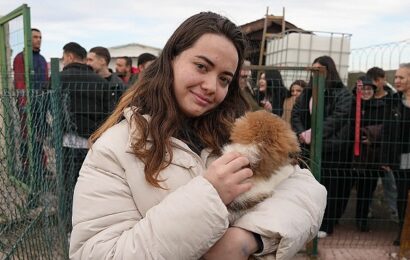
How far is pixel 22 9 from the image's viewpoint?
16.6 ft

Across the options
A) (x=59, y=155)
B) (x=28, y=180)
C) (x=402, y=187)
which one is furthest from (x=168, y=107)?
(x=402, y=187)

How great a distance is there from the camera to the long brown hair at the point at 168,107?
141cm

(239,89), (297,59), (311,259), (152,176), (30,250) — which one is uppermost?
(297,59)

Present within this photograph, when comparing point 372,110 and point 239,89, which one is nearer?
point 239,89

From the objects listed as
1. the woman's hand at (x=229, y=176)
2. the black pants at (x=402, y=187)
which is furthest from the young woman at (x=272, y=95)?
the woman's hand at (x=229, y=176)

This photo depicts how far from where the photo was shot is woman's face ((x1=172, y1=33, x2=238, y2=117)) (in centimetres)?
151

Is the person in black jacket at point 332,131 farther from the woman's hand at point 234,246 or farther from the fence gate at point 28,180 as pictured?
the woman's hand at point 234,246

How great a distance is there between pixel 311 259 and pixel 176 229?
406 centimetres

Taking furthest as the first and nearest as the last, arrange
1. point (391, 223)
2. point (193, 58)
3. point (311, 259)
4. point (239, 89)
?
point (391, 223)
point (311, 259)
point (239, 89)
point (193, 58)

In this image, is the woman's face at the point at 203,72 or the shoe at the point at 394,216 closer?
the woman's face at the point at 203,72

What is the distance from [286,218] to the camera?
1.35 meters

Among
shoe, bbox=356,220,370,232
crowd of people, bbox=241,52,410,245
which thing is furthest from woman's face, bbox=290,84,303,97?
shoe, bbox=356,220,370,232

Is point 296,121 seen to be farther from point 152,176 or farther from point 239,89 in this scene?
point 152,176

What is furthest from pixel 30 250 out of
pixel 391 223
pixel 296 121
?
pixel 391 223
